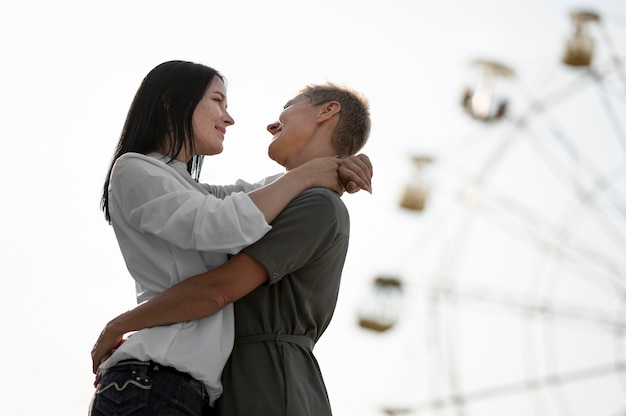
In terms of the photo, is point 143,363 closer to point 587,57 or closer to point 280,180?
point 280,180

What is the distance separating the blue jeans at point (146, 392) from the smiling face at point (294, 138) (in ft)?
2.58

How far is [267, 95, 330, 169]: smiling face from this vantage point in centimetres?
331

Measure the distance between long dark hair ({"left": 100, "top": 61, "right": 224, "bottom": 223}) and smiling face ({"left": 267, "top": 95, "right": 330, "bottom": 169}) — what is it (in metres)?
0.25

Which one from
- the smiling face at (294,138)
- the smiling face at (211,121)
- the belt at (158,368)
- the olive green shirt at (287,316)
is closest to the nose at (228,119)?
the smiling face at (211,121)

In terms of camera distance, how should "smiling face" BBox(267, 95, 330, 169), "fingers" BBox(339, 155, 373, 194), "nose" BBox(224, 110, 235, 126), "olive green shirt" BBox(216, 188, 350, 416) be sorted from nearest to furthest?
"olive green shirt" BBox(216, 188, 350, 416)
"fingers" BBox(339, 155, 373, 194)
"nose" BBox(224, 110, 235, 126)
"smiling face" BBox(267, 95, 330, 169)

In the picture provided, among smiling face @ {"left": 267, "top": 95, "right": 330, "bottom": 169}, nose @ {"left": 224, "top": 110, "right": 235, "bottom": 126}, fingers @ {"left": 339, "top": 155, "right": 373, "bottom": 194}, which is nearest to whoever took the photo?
fingers @ {"left": 339, "top": 155, "right": 373, "bottom": 194}

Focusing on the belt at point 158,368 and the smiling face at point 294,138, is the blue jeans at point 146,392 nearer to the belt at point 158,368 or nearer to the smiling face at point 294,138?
the belt at point 158,368

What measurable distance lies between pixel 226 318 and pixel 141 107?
2.09 feet

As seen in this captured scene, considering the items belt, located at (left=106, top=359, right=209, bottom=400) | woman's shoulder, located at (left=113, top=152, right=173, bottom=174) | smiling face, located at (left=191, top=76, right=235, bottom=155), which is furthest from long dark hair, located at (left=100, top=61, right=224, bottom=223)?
belt, located at (left=106, top=359, right=209, bottom=400)

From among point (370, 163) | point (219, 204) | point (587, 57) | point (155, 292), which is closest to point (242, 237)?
point (219, 204)

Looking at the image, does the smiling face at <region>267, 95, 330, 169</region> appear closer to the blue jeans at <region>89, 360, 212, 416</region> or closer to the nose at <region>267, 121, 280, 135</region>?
the nose at <region>267, 121, 280, 135</region>

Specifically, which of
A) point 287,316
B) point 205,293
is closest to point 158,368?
point 205,293

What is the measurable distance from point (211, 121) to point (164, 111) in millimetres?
123

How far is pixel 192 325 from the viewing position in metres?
2.80
